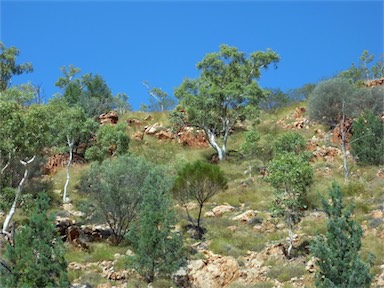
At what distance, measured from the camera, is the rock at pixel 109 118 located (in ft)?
140

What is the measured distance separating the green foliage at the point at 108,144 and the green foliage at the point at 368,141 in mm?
14836

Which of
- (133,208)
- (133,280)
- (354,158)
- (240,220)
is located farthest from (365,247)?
(354,158)

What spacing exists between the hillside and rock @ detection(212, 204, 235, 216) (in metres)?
0.04

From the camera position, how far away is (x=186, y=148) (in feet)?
129

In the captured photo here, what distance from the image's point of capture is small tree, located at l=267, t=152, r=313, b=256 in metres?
18.5

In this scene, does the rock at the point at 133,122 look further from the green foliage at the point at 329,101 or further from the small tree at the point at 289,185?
the small tree at the point at 289,185

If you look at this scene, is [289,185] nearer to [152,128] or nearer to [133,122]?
[152,128]

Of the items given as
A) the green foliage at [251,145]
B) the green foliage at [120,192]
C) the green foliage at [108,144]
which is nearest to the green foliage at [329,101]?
the green foliage at [251,145]

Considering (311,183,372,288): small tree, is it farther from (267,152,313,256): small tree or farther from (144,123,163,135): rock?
(144,123,163,135): rock

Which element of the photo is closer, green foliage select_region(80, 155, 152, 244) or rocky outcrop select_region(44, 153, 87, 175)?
green foliage select_region(80, 155, 152, 244)

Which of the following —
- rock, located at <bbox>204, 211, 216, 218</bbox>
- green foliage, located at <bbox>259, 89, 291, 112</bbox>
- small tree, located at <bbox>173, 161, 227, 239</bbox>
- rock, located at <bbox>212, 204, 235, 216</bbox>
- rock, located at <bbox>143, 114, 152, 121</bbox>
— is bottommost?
rock, located at <bbox>204, 211, 216, 218</bbox>

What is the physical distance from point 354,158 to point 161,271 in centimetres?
1690

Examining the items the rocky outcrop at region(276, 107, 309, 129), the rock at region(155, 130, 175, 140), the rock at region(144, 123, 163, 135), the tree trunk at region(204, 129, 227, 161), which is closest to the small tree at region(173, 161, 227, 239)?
the tree trunk at region(204, 129, 227, 161)

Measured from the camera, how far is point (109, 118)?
141ft
